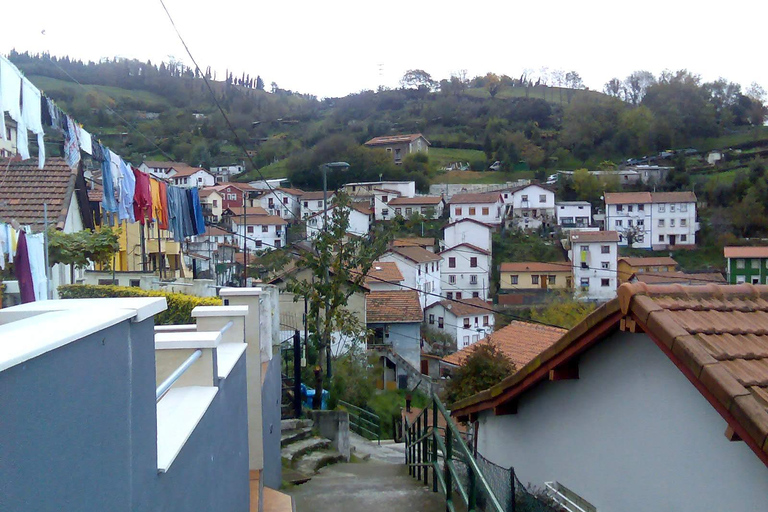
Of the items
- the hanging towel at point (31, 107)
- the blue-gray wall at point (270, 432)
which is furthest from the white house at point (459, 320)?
the hanging towel at point (31, 107)

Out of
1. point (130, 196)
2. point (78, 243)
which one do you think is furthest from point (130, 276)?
point (78, 243)

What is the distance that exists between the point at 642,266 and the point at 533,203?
1649 cm

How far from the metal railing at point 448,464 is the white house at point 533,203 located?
53.2 meters

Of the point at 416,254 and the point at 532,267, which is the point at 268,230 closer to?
the point at 416,254

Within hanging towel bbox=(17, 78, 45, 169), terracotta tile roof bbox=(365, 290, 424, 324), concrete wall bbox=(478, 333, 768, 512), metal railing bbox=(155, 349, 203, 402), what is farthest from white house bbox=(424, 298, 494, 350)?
metal railing bbox=(155, 349, 203, 402)

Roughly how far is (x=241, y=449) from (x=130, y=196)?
23.3 feet

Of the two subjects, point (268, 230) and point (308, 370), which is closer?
point (308, 370)

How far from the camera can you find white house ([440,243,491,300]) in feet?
159

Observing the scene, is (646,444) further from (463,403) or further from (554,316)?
(554,316)

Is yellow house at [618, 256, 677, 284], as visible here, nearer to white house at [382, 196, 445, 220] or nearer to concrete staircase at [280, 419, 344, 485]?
white house at [382, 196, 445, 220]

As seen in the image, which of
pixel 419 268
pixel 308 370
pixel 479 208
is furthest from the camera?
pixel 479 208

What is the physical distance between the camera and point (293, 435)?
11.0 metres

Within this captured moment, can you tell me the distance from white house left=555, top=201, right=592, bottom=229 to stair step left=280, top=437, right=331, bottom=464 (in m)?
50.8

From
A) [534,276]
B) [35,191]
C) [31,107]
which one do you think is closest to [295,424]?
[35,191]
